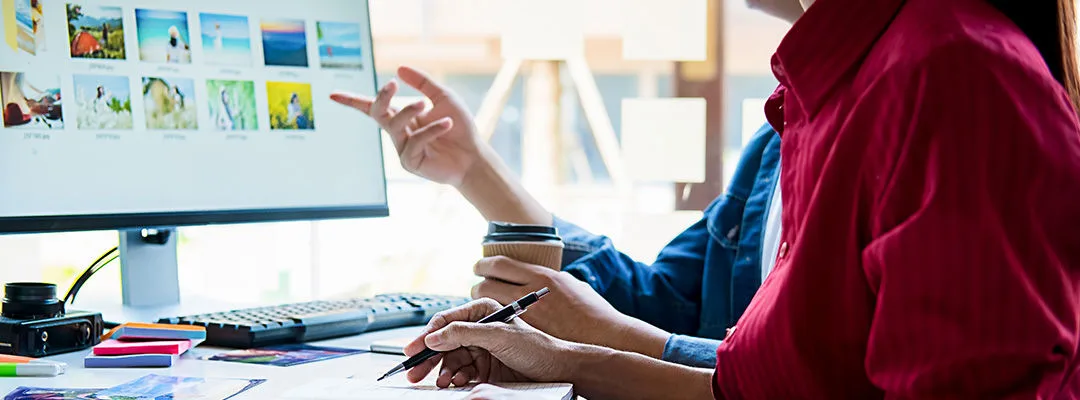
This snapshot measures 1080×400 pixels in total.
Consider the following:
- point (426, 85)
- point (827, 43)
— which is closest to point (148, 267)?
point (426, 85)

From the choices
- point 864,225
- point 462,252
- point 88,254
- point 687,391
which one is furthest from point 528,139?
point 864,225

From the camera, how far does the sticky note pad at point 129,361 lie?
3.66ft

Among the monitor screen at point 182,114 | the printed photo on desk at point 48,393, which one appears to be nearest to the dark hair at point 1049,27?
the printed photo on desk at point 48,393

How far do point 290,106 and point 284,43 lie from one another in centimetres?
8

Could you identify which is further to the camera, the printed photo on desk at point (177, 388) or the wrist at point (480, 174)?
the wrist at point (480, 174)

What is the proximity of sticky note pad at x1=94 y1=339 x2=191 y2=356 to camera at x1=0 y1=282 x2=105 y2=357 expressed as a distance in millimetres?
65

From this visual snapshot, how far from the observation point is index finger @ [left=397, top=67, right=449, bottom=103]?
5.09ft

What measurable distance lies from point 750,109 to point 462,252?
1.00 metres

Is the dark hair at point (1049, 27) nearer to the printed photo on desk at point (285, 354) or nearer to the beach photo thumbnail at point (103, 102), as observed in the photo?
the printed photo on desk at point (285, 354)

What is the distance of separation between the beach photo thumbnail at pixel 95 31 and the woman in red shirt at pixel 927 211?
768mm

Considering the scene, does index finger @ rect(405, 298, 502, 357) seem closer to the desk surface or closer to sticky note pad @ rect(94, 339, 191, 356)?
the desk surface

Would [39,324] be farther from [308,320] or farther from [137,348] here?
[308,320]

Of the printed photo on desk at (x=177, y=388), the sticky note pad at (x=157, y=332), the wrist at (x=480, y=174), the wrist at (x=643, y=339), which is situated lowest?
the wrist at (x=643, y=339)

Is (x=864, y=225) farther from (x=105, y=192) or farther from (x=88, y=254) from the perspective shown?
(x=88, y=254)
